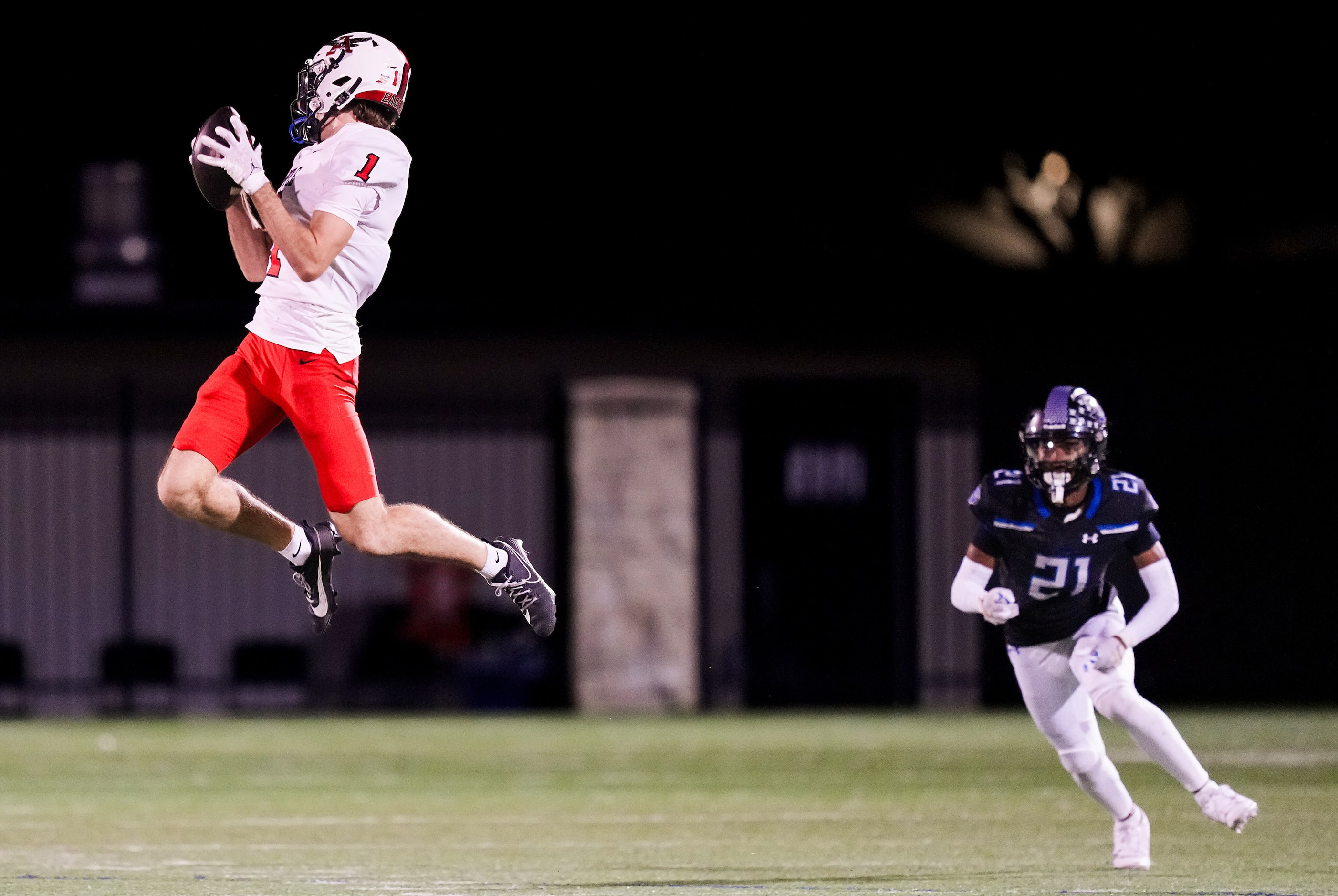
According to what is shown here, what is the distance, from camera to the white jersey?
746 cm

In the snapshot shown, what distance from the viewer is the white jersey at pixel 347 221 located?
7.46 m

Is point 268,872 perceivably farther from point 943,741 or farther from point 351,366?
point 943,741

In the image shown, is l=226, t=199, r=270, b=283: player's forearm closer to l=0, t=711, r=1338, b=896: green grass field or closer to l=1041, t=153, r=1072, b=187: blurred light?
l=0, t=711, r=1338, b=896: green grass field

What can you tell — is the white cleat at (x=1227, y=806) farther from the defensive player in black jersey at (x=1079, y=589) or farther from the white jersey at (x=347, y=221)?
the white jersey at (x=347, y=221)

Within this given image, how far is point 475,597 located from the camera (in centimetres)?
2155

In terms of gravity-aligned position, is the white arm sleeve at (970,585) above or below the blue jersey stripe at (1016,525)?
below

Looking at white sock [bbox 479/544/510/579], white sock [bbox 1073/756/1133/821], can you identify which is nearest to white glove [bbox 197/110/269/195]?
white sock [bbox 479/544/510/579]

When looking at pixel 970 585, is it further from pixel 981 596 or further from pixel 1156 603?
pixel 1156 603

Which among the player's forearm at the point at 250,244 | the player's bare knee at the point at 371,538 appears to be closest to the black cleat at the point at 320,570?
the player's bare knee at the point at 371,538

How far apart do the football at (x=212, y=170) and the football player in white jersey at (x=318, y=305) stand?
14 millimetres

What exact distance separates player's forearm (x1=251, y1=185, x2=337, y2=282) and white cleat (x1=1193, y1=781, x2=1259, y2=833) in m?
3.91

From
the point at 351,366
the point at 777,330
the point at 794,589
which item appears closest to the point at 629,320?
the point at 777,330

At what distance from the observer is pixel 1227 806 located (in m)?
8.44

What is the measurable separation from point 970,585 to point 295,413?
2.81 meters
